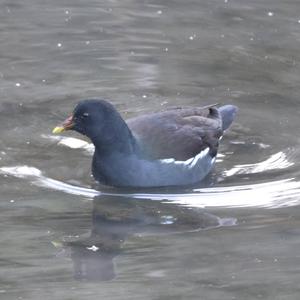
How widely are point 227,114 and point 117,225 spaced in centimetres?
233

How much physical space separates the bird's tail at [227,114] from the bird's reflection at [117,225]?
1634 mm

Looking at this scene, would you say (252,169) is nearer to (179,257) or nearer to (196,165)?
(196,165)

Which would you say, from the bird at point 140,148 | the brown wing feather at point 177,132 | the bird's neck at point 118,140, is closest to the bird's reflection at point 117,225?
the bird at point 140,148

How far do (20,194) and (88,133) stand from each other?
78cm

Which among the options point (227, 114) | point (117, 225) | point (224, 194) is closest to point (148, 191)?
point (224, 194)

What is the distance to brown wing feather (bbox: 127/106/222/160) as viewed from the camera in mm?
8891

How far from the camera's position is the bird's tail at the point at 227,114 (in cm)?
978

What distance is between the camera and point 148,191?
8633 mm

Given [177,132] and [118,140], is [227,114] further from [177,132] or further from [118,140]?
[118,140]

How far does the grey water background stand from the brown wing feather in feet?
0.92

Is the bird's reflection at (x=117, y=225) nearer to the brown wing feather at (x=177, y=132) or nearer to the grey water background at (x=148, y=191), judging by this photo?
the grey water background at (x=148, y=191)

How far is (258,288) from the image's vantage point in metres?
6.55

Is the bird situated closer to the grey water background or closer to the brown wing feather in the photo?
the brown wing feather

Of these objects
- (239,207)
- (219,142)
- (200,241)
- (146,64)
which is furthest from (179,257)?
(146,64)
